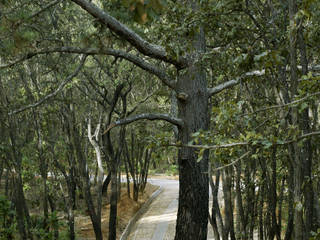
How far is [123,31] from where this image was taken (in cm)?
644

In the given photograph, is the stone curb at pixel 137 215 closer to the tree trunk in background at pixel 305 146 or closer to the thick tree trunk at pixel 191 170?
the thick tree trunk at pixel 191 170

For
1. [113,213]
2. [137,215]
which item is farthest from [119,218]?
[113,213]

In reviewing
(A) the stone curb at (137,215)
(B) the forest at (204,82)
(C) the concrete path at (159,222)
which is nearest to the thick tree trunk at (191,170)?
(B) the forest at (204,82)

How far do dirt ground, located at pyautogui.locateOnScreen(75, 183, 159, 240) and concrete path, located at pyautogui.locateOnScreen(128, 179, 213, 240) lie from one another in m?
0.57

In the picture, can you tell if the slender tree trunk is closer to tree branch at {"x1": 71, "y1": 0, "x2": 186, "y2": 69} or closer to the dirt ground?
the dirt ground

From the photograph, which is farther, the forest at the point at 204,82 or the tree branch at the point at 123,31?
the tree branch at the point at 123,31

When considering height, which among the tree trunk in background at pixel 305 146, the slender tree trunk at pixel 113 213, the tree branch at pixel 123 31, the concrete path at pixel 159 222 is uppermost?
the tree branch at pixel 123 31

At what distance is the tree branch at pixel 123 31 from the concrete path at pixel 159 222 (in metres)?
11.1

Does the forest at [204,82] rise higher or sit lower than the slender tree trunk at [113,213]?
higher

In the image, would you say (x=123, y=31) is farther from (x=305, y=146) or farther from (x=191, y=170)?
(x=305, y=146)

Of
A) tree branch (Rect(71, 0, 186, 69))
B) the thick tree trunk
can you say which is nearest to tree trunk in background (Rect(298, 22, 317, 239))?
tree branch (Rect(71, 0, 186, 69))

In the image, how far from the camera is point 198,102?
24.4ft

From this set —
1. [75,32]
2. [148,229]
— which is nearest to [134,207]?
[148,229]

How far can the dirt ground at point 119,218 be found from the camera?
54.1ft
